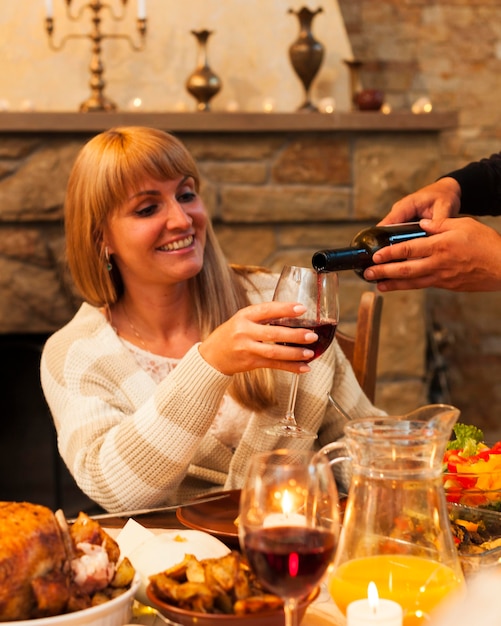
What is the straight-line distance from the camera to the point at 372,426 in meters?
0.83

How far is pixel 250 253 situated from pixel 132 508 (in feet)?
5.97

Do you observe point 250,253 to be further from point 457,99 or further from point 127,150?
point 127,150

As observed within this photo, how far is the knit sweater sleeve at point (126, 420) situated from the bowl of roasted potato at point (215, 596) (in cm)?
56

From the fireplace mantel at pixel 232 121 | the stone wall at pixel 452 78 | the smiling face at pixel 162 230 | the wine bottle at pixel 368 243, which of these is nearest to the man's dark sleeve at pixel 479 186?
the wine bottle at pixel 368 243

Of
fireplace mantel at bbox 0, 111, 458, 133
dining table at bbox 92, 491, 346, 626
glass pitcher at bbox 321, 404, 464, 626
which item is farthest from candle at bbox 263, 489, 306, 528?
fireplace mantel at bbox 0, 111, 458, 133

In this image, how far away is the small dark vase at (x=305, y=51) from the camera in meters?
3.17

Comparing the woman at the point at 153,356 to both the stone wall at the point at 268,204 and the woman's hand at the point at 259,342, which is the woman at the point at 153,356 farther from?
the stone wall at the point at 268,204

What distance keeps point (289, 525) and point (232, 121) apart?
2479 millimetres

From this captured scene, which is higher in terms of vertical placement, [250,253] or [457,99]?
[457,99]

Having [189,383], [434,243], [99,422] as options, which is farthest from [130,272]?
[434,243]

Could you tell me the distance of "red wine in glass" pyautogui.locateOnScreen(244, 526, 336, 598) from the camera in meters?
0.70

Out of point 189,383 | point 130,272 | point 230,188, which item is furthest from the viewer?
point 230,188

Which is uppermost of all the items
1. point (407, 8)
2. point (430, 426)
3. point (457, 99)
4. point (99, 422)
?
point (407, 8)

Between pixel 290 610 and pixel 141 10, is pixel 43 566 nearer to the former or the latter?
pixel 290 610
